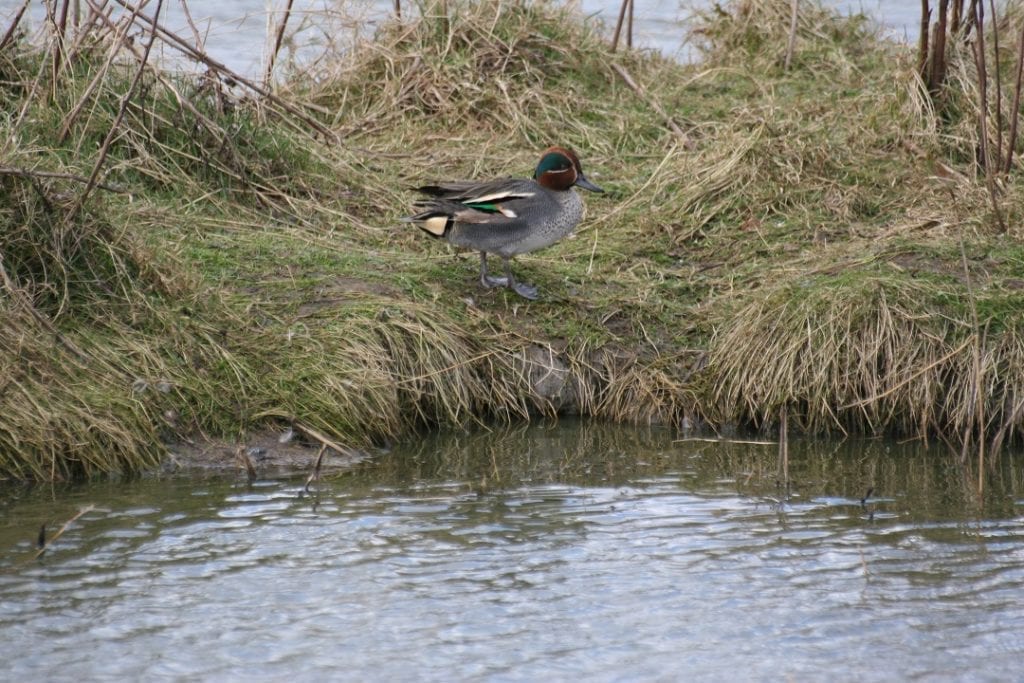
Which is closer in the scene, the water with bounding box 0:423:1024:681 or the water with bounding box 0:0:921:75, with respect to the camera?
the water with bounding box 0:423:1024:681

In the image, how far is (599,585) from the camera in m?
4.41

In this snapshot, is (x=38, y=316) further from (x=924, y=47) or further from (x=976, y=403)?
(x=924, y=47)

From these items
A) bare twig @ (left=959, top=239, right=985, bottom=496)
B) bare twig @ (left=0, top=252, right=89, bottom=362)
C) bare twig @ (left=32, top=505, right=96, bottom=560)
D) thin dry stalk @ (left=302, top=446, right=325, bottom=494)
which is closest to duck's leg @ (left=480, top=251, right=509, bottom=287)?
thin dry stalk @ (left=302, top=446, right=325, bottom=494)

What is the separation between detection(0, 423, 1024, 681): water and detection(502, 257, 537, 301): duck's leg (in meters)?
1.21

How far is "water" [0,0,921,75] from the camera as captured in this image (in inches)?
394

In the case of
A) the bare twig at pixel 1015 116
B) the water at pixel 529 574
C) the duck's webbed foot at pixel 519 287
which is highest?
the bare twig at pixel 1015 116

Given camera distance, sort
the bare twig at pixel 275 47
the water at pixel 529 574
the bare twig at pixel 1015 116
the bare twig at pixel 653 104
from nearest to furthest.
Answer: the water at pixel 529 574 < the bare twig at pixel 1015 116 < the bare twig at pixel 653 104 < the bare twig at pixel 275 47

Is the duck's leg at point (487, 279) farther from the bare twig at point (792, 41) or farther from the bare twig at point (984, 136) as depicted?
the bare twig at point (792, 41)

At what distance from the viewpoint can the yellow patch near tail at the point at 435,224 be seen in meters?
6.86

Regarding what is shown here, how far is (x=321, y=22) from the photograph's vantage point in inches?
408


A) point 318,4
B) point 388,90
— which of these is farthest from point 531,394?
point 318,4

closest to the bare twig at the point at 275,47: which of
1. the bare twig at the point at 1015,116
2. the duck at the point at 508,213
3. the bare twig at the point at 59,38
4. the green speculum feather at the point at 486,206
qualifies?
the bare twig at the point at 59,38

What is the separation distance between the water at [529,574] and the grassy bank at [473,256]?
41 cm

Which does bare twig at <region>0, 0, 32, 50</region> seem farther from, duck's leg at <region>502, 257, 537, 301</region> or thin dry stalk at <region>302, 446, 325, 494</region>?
thin dry stalk at <region>302, 446, 325, 494</region>
